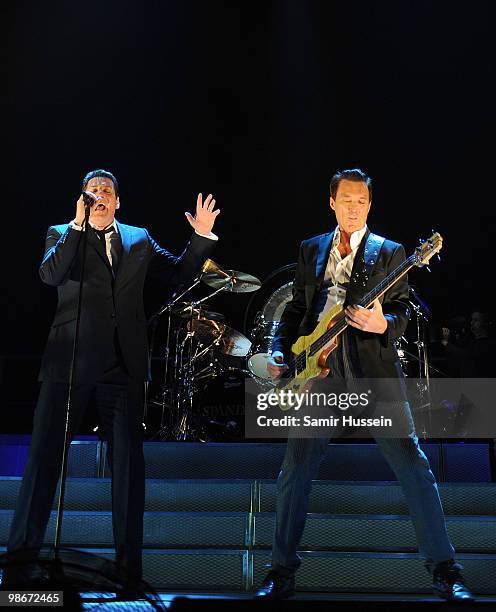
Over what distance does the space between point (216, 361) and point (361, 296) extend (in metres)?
4.13

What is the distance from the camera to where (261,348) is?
6.90m

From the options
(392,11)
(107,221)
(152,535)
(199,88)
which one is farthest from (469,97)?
(152,535)

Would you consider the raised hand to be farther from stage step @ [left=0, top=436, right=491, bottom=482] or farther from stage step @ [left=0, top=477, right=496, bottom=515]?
stage step @ [left=0, top=436, right=491, bottom=482]

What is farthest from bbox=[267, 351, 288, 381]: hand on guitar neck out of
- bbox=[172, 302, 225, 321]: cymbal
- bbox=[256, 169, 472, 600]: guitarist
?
bbox=[172, 302, 225, 321]: cymbal

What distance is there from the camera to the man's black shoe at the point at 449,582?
253 cm

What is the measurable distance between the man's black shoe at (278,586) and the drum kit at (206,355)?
11.6ft

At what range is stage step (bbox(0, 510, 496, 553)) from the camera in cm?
347

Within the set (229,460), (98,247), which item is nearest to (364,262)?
(98,247)

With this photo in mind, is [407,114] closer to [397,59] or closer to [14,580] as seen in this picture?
[397,59]

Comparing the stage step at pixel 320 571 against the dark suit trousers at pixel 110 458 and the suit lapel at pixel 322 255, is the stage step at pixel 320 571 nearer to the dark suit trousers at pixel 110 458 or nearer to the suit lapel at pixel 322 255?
the dark suit trousers at pixel 110 458

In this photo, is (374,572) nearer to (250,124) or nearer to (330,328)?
(330,328)

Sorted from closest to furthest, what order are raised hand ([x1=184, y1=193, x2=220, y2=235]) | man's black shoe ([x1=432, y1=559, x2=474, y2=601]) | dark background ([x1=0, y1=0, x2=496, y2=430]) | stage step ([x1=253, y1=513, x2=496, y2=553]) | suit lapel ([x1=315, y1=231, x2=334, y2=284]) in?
man's black shoe ([x1=432, y1=559, x2=474, y2=601]) < suit lapel ([x1=315, y1=231, x2=334, y2=284]) < raised hand ([x1=184, y1=193, x2=220, y2=235]) < stage step ([x1=253, y1=513, x2=496, y2=553]) < dark background ([x1=0, y1=0, x2=496, y2=430])

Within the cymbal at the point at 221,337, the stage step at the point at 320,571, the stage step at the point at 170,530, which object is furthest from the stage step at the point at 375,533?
the cymbal at the point at 221,337

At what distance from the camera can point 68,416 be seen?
2.73 m
